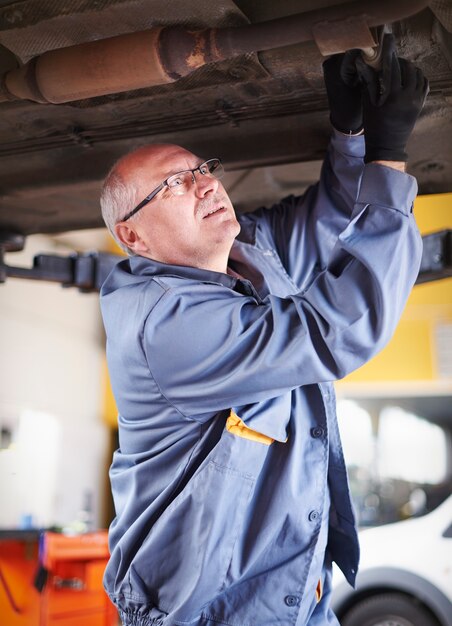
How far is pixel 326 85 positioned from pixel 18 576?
3.93 meters

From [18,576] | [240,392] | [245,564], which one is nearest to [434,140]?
[240,392]

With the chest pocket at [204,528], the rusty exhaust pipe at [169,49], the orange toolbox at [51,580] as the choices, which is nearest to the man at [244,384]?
the chest pocket at [204,528]

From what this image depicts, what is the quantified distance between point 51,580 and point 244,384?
3648mm

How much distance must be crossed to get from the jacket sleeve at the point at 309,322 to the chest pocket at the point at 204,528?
104 millimetres

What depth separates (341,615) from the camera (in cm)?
507

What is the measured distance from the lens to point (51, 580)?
456 cm

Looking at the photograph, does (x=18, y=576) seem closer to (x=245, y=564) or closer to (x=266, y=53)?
(x=245, y=564)

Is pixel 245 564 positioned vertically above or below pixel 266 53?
below

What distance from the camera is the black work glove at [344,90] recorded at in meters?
1.46

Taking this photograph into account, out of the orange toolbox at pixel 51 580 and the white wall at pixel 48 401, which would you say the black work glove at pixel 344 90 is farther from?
the white wall at pixel 48 401

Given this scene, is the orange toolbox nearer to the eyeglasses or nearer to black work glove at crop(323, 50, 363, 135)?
the eyeglasses

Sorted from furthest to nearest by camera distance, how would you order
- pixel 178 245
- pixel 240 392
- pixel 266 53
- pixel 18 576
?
pixel 18 576, pixel 178 245, pixel 266 53, pixel 240 392

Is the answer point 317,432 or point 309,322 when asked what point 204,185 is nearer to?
point 309,322

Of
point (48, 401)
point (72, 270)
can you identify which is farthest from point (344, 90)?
point (48, 401)
